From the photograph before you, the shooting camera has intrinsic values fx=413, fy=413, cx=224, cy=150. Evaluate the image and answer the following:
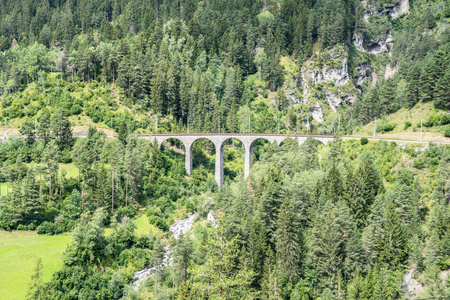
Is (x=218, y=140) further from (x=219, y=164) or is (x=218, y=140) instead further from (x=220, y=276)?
(x=220, y=276)

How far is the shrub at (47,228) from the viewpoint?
213 ft

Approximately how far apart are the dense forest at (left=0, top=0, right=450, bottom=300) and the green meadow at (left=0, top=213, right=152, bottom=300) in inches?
65.5

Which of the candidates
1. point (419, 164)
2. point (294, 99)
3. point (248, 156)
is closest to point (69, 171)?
point (248, 156)

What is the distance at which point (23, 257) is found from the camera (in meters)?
55.7

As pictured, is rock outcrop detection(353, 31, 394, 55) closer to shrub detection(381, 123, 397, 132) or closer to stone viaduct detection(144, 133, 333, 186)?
stone viaduct detection(144, 133, 333, 186)

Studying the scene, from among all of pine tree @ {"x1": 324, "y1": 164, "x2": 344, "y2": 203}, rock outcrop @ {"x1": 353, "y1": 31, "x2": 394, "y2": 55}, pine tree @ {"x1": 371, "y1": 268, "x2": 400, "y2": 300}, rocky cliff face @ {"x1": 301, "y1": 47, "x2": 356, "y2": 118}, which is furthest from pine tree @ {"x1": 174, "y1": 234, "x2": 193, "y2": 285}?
rock outcrop @ {"x1": 353, "y1": 31, "x2": 394, "y2": 55}

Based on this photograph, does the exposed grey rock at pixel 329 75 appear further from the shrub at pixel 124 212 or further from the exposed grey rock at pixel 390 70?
the shrub at pixel 124 212

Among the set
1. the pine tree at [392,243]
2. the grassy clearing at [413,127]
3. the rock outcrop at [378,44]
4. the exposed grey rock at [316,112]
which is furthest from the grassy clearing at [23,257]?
the rock outcrop at [378,44]

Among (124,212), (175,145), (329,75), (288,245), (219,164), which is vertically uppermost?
(329,75)

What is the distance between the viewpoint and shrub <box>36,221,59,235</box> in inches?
2559

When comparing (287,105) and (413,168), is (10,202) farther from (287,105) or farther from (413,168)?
(287,105)

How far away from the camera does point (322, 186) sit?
64375mm

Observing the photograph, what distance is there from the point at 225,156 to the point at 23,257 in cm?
6521

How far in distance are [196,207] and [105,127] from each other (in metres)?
35.7
